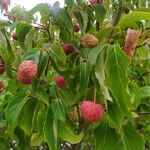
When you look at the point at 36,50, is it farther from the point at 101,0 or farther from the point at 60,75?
the point at 101,0

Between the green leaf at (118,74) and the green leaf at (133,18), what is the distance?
12cm

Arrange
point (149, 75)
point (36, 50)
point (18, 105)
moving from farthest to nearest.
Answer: point (149, 75) → point (18, 105) → point (36, 50)

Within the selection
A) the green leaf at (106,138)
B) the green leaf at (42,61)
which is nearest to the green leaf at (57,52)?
the green leaf at (42,61)

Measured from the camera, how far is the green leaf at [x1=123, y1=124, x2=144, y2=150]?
141cm

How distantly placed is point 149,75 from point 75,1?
537 millimetres

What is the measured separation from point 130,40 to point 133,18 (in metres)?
0.07

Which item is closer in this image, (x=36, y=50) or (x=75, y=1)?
(x=36, y=50)

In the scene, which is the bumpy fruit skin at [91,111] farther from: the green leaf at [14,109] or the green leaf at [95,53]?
the green leaf at [14,109]

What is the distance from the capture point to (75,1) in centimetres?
146

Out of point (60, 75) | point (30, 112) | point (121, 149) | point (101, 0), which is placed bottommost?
point (121, 149)

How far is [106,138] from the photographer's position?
1.41 metres

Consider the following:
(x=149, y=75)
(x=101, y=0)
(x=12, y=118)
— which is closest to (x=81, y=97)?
(x=12, y=118)

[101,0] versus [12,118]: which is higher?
[101,0]

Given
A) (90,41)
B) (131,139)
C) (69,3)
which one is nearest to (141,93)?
(131,139)
